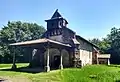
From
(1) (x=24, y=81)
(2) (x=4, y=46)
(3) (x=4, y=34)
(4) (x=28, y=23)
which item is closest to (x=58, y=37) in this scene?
(1) (x=24, y=81)

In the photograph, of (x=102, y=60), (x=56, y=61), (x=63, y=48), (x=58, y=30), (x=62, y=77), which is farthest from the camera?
(x=102, y=60)

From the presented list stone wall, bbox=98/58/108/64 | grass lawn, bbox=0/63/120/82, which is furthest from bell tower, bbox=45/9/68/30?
grass lawn, bbox=0/63/120/82

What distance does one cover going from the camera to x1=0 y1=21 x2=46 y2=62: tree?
5100 cm

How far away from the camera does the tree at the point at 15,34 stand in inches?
2008

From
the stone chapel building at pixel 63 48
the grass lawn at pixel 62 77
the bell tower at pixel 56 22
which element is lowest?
the grass lawn at pixel 62 77

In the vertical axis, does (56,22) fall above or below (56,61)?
above

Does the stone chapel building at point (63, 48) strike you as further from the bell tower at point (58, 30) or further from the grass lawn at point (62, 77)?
the grass lawn at point (62, 77)

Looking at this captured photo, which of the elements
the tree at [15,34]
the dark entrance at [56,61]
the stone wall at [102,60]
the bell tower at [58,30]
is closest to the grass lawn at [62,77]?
the dark entrance at [56,61]

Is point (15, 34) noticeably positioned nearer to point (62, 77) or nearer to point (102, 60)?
point (102, 60)

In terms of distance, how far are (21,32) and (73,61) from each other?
117 ft

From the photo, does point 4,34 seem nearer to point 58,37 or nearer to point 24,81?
point 58,37

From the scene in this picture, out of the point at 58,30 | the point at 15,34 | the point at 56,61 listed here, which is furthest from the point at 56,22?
the point at 15,34

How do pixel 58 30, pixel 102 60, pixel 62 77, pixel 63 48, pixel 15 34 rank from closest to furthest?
pixel 62 77 < pixel 63 48 < pixel 58 30 < pixel 102 60 < pixel 15 34

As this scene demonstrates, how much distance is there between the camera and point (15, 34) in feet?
193
